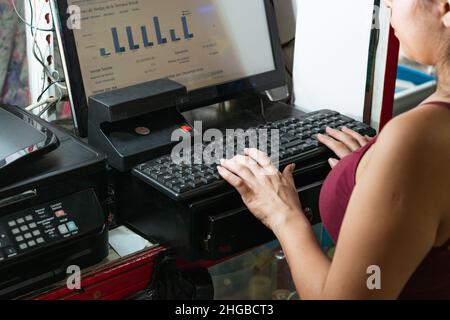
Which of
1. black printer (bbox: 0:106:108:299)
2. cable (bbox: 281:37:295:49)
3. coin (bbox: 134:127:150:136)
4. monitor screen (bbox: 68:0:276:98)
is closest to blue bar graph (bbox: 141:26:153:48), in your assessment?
monitor screen (bbox: 68:0:276:98)

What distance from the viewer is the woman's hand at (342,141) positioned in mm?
1267

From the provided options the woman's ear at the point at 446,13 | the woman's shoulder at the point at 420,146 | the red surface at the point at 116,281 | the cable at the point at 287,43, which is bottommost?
the red surface at the point at 116,281

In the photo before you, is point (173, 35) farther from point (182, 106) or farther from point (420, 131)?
point (420, 131)

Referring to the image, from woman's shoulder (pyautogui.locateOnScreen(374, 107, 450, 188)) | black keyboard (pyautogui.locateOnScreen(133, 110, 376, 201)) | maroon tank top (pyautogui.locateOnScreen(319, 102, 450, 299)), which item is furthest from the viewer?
black keyboard (pyautogui.locateOnScreen(133, 110, 376, 201))

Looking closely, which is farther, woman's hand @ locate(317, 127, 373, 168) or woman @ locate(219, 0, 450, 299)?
woman's hand @ locate(317, 127, 373, 168)

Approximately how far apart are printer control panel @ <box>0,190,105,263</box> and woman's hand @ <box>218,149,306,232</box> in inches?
9.5

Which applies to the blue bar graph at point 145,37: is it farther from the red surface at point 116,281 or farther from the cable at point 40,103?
the red surface at point 116,281

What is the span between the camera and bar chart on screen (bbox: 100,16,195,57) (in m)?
1.34

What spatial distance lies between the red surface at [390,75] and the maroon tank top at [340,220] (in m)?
0.50

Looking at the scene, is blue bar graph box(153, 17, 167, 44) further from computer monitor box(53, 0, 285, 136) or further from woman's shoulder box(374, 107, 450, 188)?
woman's shoulder box(374, 107, 450, 188)

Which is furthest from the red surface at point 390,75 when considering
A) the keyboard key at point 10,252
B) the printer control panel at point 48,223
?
the keyboard key at point 10,252
